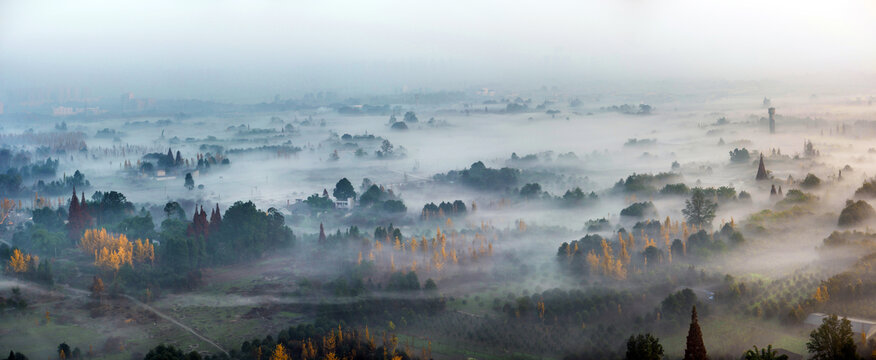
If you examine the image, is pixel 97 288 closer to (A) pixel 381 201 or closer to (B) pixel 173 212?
(B) pixel 173 212

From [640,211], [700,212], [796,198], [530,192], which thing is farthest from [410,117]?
[700,212]

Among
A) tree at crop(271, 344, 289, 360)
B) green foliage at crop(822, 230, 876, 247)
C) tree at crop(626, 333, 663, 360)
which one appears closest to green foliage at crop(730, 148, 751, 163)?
green foliage at crop(822, 230, 876, 247)

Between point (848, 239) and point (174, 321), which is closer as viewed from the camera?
point (174, 321)

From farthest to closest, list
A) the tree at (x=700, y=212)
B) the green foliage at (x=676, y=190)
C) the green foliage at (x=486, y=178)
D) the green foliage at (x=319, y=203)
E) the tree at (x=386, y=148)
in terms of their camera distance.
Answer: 1. the tree at (x=386, y=148)
2. the green foliage at (x=486, y=178)
3. the green foliage at (x=319, y=203)
4. the green foliage at (x=676, y=190)
5. the tree at (x=700, y=212)

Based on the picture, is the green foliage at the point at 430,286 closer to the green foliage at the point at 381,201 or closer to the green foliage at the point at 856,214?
the green foliage at the point at 381,201

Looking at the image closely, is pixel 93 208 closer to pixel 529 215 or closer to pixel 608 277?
pixel 529 215

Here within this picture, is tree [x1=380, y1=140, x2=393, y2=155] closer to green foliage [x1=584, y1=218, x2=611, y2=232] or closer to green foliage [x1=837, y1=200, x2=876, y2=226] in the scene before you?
green foliage [x1=584, y1=218, x2=611, y2=232]

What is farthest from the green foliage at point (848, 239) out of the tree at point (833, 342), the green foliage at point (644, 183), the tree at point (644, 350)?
the green foliage at point (644, 183)

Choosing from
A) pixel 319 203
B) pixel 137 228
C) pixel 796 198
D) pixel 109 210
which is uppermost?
pixel 109 210

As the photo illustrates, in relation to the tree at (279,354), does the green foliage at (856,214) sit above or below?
above
